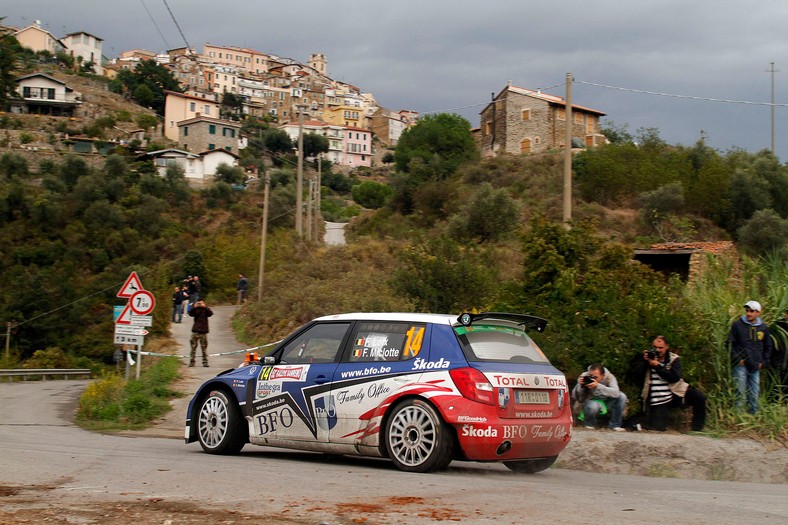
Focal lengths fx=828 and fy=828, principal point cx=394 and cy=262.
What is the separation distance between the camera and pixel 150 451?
34.3ft

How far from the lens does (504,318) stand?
9.26 metres

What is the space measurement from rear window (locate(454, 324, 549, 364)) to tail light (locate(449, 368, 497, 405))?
0.24 m

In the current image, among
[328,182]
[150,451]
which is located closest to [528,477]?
[150,451]

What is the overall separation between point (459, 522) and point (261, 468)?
11.1 ft

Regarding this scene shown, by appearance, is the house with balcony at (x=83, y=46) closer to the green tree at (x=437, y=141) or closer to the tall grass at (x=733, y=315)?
the green tree at (x=437, y=141)

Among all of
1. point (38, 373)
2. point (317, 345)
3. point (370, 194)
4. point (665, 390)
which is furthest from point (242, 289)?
point (370, 194)

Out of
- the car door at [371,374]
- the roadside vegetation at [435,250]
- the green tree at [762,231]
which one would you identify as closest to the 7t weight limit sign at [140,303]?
the roadside vegetation at [435,250]

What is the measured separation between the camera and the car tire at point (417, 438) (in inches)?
324

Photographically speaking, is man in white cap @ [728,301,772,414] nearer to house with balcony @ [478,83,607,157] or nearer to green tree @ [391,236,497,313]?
green tree @ [391,236,497,313]

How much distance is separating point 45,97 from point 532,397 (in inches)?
5332

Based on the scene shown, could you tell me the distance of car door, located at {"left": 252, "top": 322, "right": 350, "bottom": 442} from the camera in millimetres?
9266

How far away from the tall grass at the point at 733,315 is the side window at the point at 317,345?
5.61 meters

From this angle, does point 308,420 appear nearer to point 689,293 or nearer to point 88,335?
point 689,293

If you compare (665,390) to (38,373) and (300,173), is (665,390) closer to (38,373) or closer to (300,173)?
(38,373)
